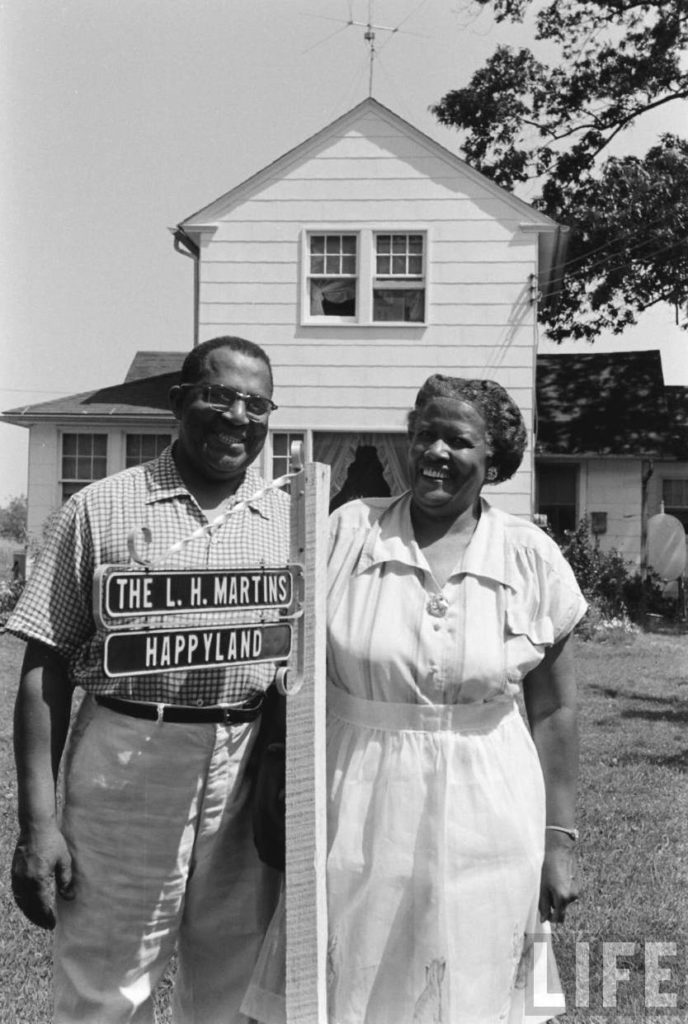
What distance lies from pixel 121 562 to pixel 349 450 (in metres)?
10.7

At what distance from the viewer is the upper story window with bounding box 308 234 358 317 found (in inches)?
514

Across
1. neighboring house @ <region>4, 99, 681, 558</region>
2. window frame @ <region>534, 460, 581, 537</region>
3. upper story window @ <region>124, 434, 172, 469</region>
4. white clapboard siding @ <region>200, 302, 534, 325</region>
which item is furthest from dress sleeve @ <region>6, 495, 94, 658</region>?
window frame @ <region>534, 460, 581, 537</region>

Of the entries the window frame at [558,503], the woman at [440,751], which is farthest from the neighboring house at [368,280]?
the woman at [440,751]

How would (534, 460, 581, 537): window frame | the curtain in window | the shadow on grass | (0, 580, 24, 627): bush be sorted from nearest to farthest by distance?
the shadow on grass → the curtain in window → (0, 580, 24, 627): bush → (534, 460, 581, 537): window frame

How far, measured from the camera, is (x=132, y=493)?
255cm

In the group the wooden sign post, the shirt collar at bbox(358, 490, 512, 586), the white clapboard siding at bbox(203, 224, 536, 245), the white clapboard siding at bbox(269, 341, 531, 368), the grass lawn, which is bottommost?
the grass lawn

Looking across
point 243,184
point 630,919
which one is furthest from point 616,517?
point 630,919

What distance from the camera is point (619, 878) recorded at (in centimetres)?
483

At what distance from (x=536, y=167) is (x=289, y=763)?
17449mm

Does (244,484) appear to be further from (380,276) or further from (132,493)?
(380,276)

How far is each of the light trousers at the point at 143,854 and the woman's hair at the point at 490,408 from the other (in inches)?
36.5

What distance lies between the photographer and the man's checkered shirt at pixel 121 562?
2.45 m

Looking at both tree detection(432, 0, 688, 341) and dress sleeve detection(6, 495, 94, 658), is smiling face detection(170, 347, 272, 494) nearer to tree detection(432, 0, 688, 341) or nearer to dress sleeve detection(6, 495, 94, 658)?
dress sleeve detection(6, 495, 94, 658)

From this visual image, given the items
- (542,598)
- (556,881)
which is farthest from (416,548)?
(556,881)
